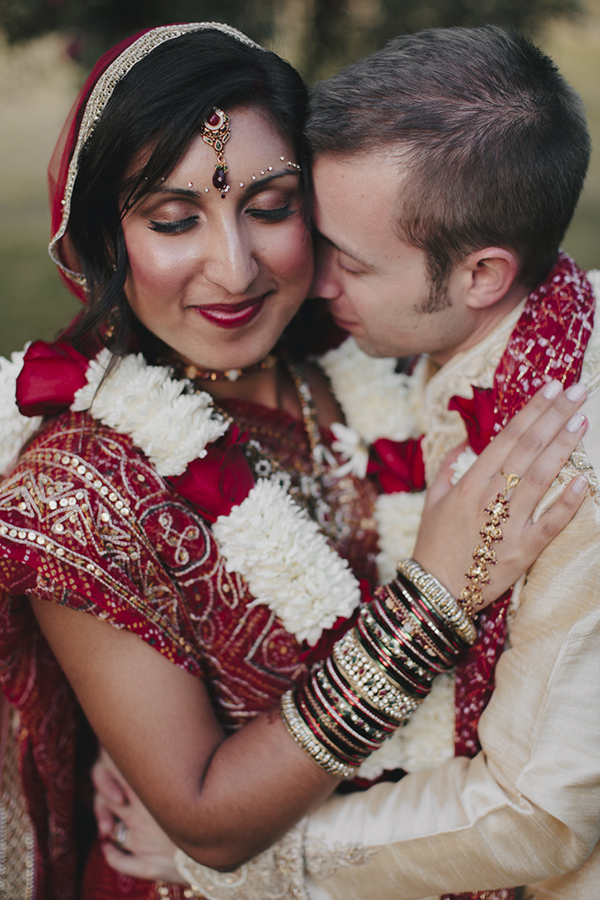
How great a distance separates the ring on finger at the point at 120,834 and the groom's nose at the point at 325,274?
4.91 feet

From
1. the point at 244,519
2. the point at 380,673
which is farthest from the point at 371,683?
the point at 244,519

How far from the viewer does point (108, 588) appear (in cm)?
143

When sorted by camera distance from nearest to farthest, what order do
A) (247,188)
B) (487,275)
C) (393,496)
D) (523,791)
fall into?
(523,791) < (247,188) < (487,275) < (393,496)

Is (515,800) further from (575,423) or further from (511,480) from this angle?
(575,423)

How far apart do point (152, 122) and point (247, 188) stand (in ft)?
0.76

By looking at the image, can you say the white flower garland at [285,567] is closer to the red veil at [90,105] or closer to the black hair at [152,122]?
the black hair at [152,122]

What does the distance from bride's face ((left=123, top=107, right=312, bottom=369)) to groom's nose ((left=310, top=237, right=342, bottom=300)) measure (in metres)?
0.10

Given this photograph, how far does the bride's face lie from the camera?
4.82ft

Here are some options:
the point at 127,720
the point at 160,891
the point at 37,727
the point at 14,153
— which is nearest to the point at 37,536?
the point at 127,720

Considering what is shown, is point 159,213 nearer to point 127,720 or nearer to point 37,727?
point 127,720

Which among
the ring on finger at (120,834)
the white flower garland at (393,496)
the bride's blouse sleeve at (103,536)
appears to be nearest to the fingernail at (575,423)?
the white flower garland at (393,496)

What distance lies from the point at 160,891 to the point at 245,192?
5.60 feet

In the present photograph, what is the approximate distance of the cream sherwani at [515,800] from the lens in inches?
52.7

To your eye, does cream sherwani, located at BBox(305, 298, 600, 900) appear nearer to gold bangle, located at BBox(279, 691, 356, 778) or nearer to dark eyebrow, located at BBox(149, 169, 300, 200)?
gold bangle, located at BBox(279, 691, 356, 778)
